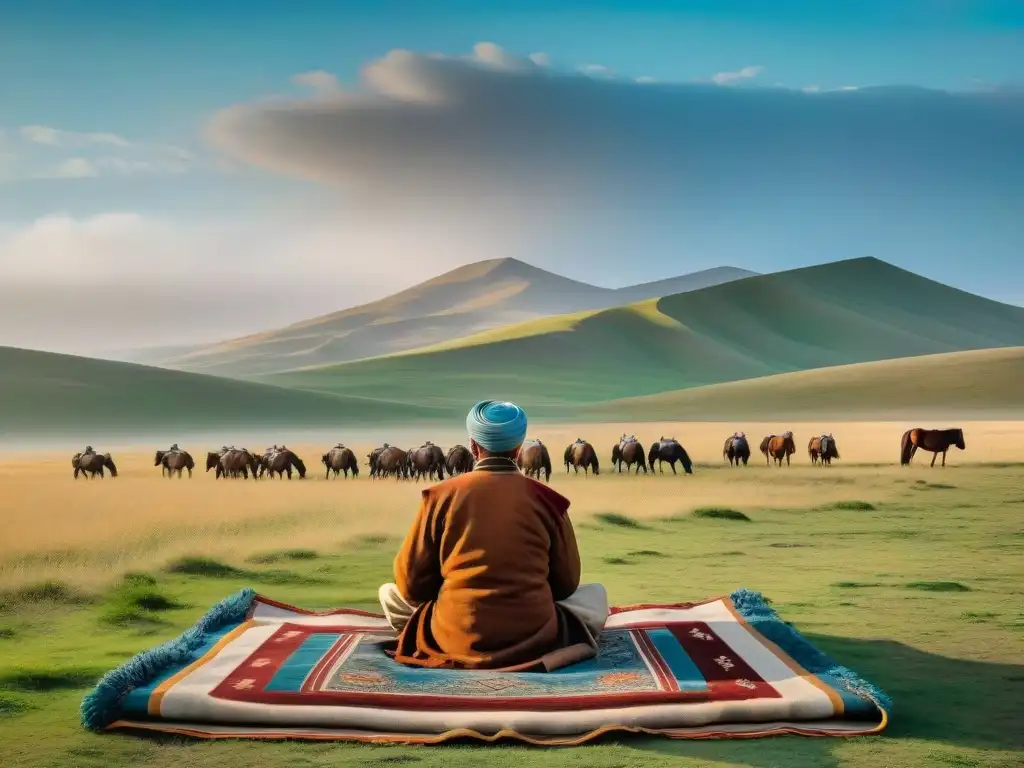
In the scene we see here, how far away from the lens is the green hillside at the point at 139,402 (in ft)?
235

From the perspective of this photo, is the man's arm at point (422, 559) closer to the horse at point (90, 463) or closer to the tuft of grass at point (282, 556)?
the tuft of grass at point (282, 556)

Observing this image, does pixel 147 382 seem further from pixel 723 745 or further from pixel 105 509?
pixel 723 745

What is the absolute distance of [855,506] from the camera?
52.8 ft

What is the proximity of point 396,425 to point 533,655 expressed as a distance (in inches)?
2629

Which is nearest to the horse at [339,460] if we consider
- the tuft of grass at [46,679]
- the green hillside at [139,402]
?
the tuft of grass at [46,679]

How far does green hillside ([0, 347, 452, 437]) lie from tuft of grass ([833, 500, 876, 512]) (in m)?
59.2

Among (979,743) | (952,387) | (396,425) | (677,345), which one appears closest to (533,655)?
(979,743)

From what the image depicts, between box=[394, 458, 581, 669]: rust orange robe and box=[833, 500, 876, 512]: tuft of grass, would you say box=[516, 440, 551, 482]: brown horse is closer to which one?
box=[833, 500, 876, 512]: tuft of grass

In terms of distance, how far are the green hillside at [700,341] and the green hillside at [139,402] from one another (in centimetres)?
2011

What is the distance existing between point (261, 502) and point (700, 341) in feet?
449

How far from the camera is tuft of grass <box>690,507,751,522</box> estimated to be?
1488cm

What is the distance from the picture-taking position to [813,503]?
17.0 metres

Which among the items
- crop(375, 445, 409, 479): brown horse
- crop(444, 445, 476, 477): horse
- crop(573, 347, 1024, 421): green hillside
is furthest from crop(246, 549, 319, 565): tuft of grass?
crop(573, 347, 1024, 421): green hillside

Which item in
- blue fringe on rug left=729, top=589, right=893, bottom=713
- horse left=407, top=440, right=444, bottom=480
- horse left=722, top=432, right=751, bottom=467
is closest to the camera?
blue fringe on rug left=729, top=589, right=893, bottom=713
